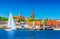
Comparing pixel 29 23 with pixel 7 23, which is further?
pixel 29 23

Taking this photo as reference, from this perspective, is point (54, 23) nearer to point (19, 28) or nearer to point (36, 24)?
point (36, 24)

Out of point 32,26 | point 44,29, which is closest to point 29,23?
point 32,26

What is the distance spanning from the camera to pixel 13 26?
66.6ft

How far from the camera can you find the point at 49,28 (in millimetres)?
21531

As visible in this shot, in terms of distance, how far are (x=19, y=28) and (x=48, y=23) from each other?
2848 mm

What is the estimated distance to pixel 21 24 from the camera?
20656 mm


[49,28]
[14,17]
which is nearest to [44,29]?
[49,28]

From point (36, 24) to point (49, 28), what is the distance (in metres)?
1.48

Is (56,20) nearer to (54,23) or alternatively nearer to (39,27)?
(54,23)

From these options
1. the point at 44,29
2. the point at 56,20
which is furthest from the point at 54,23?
the point at 44,29

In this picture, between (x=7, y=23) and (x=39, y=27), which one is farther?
(x=39, y=27)

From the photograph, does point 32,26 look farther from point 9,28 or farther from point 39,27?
point 9,28

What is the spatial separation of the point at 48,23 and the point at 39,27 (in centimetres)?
96

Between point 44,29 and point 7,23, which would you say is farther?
point 44,29
